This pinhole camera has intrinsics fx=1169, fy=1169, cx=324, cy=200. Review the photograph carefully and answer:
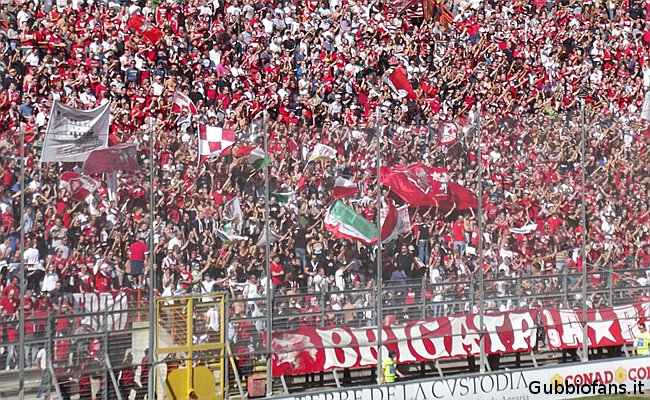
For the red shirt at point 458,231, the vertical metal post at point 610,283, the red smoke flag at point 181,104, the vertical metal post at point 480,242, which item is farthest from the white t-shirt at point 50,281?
the red smoke flag at point 181,104

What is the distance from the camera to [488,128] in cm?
1659

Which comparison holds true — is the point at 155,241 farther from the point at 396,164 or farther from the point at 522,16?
the point at 522,16

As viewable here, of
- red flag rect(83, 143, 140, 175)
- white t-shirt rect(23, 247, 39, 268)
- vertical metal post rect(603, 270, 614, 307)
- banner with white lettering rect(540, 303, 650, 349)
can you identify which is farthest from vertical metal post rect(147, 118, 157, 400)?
vertical metal post rect(603, 270, 614, 307)

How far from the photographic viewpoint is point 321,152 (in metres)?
15.6

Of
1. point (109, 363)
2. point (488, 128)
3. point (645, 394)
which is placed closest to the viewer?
point (109, 363)

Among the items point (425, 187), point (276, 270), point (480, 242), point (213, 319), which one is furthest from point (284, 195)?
point (480, 242)

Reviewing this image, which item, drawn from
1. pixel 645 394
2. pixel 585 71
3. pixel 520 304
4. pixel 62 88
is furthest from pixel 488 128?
pixel 585 71

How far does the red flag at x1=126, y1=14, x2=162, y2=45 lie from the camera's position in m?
23.2

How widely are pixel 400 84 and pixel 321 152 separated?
35.1ft

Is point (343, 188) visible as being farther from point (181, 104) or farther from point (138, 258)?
point (181, 104)

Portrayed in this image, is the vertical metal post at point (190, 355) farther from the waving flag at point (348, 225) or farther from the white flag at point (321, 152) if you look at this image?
the white flag at point (321, 152)

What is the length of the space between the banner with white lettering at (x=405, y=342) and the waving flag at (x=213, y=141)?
8.53ft

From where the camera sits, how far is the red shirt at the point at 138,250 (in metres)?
14.0

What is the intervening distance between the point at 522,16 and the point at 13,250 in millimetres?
19419
